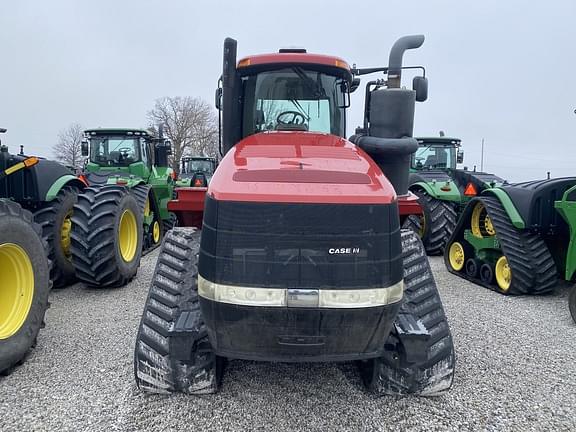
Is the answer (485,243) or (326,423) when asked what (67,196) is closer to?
(326,423)

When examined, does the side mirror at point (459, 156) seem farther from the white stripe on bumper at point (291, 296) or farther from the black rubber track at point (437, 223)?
the white stripe on bumper at point (291, 296)

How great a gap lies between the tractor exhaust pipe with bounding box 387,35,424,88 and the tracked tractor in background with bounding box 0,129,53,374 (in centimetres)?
310

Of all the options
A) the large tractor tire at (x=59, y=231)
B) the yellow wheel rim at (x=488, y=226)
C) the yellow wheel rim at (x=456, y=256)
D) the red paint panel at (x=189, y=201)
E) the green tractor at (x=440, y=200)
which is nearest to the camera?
the red paint panel at (x=189, y=201)

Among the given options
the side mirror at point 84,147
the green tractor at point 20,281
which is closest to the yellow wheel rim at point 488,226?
the green tractor at point 20,281

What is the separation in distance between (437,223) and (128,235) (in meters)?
5.42

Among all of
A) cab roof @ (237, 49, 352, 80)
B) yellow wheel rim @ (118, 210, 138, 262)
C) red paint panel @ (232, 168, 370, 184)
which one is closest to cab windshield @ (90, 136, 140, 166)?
yellow wheel rim @ (118, 210, 138, 262)

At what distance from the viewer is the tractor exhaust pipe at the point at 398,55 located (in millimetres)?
3465

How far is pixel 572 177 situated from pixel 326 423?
15.7 feet

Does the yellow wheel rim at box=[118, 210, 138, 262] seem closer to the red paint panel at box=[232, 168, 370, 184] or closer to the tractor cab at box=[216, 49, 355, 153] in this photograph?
the tractor cab at box=[216, 49, 355, 153]

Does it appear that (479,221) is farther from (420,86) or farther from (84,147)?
(84,147)

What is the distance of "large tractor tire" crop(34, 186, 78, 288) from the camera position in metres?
5.10

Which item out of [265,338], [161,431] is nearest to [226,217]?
[265,338]

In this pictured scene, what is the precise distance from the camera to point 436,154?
10219 millimetres

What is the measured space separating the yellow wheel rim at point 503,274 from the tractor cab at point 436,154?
15.0 feet
